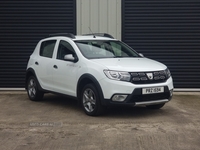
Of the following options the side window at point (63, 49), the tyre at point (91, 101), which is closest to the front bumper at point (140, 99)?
the tyre at point (91, 101)

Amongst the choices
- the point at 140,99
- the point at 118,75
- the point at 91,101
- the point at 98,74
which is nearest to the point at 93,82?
the point at 98,74

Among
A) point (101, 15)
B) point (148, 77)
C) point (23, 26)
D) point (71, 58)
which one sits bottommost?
point (148, 77)

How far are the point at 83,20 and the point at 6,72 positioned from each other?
9.74 feet

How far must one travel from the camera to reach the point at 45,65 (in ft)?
27.9

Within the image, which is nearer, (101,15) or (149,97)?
(149,97)

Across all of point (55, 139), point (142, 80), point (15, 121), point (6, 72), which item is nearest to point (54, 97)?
point (6, 72)

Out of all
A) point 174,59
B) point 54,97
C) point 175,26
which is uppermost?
point 175,26

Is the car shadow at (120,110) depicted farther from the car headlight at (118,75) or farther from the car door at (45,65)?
the car headlight at (118,75)

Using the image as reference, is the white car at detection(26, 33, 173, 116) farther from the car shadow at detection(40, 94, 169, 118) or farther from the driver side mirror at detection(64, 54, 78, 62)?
the car shadow at detection(40, 94, 169, 118)

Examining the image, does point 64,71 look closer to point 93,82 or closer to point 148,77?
point 93,82

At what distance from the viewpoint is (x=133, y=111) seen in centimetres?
765

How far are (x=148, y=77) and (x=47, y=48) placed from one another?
3.07 metres

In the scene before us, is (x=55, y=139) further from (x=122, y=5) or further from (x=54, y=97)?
(x=122, y=5)

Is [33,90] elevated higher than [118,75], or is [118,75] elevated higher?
[118,75]
